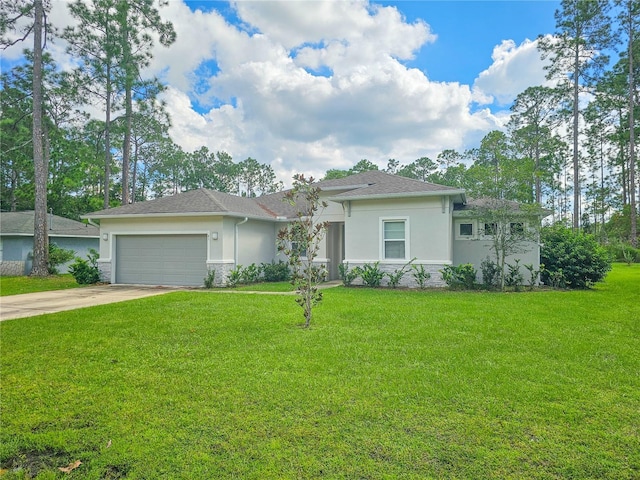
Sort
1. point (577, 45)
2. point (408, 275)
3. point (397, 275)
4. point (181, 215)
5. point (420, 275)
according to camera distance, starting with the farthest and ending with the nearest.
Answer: point (577, 45), point (181, 215), point (408, 275), point (397, 275), point (420, 275)

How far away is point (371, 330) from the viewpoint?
20.7 ft

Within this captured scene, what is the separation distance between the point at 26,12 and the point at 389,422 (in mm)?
22465

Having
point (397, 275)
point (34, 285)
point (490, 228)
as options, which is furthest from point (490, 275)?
point (34, 285)

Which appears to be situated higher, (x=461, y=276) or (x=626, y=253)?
(x=626, y=253)

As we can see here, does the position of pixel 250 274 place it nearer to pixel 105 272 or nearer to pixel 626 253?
pixel 105 272

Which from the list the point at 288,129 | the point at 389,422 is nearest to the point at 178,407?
the point at 389,422

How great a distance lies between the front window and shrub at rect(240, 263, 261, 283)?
5.11 meters

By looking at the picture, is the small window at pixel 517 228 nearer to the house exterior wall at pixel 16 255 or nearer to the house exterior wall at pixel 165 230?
the house exterior wall at pixel 165 230

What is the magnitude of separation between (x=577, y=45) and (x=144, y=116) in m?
29.1

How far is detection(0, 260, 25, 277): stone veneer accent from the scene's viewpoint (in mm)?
18719

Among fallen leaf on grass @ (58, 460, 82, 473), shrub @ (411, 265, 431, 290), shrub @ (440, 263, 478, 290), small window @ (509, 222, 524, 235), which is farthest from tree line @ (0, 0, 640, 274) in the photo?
fallen leaf on grass @ (58, 460, 82, 473)

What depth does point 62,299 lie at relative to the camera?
1038 cm

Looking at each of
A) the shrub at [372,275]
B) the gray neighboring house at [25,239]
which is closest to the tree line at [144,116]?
the gray neighboring house at [25,239]

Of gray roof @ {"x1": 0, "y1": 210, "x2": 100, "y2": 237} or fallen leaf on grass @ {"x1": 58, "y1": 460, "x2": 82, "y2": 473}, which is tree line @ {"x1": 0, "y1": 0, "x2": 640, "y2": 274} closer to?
gray roof @ {"x1": 0, "y1": 210, "x2": 100, "y2": 237}
